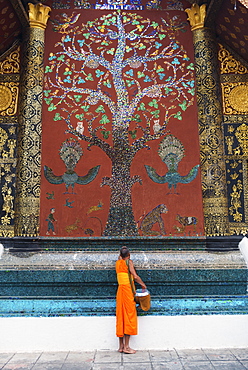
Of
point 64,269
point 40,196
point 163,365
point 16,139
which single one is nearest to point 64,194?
point 40,196

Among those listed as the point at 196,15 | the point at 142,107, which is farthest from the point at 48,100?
the point at 196,15

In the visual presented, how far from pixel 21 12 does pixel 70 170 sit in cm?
270

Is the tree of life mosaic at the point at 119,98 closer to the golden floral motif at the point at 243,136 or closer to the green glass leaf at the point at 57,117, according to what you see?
the green glass leaf at the point at 57,117

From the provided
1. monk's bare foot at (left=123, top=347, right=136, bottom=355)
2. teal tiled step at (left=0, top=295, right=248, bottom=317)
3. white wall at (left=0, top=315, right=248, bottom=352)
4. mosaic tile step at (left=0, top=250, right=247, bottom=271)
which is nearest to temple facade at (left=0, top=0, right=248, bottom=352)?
mosaic tile step at (left=0, top=250, right=247, bottom=271)

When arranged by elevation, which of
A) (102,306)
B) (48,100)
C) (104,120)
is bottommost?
(102,306)

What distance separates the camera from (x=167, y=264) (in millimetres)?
4160

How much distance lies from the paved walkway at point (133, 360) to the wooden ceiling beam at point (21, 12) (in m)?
5.02

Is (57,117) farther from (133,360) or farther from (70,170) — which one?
(133,360)

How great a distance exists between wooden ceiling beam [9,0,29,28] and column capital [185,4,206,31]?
2704 millimetres

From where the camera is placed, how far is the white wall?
3641 millimetres

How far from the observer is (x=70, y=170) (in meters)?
5.73

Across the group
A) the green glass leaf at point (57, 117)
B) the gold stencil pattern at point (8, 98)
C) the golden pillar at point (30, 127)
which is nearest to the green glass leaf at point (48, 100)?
the golden pillar at point (30, 127)

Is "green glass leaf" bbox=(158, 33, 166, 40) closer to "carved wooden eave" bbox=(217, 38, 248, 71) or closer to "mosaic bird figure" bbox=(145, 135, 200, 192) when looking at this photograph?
"carved wooden eave" bbox=(217, 38, 248, 71)

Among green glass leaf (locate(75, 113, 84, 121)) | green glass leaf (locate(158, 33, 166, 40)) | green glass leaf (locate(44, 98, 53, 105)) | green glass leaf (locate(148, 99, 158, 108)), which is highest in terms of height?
green glass leaf (locate(158, 33, 166, 40))
